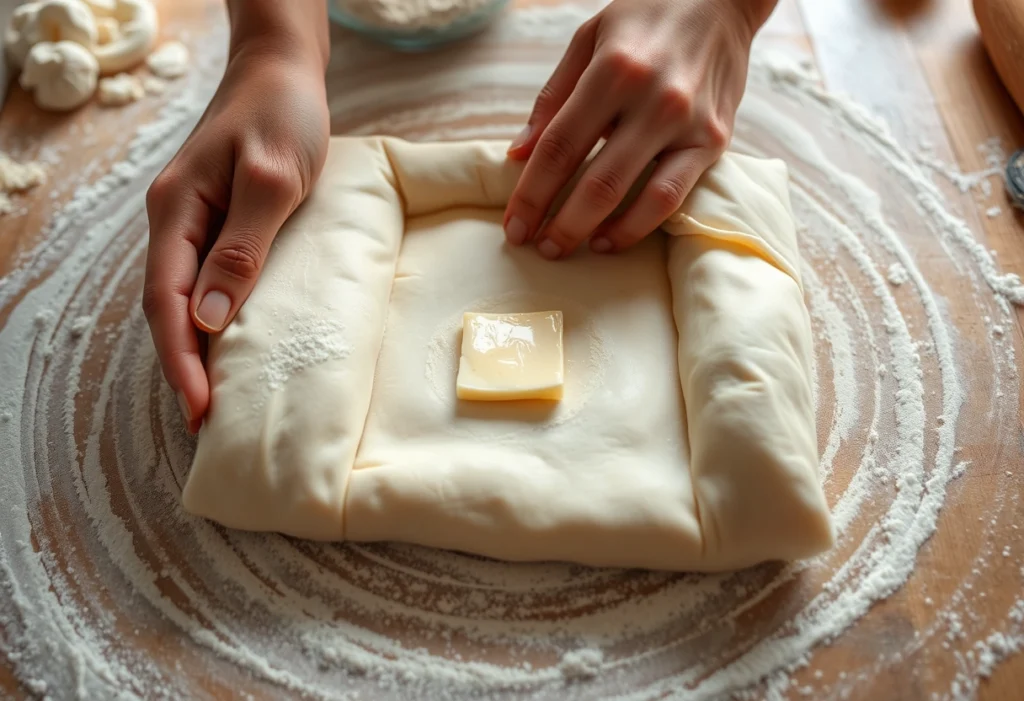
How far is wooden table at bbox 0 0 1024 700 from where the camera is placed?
1.62 meters

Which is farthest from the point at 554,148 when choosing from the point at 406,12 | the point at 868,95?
the point at 868,95

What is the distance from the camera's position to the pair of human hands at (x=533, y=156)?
1.20 meters

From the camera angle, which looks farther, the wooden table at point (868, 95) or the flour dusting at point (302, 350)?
the wooden table at point (868, 95)

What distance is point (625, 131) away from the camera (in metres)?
1.27

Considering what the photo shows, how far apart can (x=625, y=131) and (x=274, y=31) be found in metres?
0.63

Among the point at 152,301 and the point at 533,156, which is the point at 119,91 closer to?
the point at 152,301

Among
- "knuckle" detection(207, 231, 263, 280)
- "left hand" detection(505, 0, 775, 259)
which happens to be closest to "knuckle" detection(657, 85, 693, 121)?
"left hand" detection(505, 0, 775, 259)

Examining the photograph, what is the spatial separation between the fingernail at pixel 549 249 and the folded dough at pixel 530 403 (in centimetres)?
1

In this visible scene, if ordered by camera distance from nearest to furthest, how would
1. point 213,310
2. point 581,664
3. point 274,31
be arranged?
point 581,664 → point 213,310 → point 274,31

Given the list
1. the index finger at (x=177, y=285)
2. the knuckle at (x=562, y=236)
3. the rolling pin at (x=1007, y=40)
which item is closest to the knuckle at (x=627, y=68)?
the knuckle at (x=562, y=236)

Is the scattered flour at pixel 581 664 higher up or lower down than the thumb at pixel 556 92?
lower down

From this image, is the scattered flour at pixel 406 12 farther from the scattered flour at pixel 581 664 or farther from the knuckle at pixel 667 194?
the scattered flour at pixel 581 664

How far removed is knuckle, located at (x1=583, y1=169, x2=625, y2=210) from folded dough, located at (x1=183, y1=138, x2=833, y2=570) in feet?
0.36

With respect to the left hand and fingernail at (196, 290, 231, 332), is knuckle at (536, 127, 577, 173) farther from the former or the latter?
fingernail at (196, 290, 231, 332)
